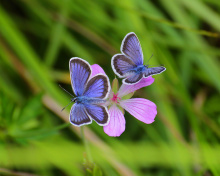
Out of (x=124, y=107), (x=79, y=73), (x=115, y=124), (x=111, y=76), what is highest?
(x=111, y=76)

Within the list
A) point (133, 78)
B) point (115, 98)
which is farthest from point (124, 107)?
point (133, 78)

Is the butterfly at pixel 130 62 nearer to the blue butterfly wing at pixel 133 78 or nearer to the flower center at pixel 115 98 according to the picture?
the blue butterfly wing at pixel 133 78

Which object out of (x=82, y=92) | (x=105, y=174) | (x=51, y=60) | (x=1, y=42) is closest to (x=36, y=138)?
(x=82, y=92)

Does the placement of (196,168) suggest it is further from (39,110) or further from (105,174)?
(39,110)

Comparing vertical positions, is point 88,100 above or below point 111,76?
below

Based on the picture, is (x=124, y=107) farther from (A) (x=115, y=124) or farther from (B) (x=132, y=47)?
(B) (x=132, y=47)

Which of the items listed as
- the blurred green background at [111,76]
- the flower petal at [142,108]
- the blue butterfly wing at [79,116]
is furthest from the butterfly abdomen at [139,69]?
the blurred green background at [111,76]

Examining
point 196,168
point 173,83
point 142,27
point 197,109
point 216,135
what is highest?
point 142,27

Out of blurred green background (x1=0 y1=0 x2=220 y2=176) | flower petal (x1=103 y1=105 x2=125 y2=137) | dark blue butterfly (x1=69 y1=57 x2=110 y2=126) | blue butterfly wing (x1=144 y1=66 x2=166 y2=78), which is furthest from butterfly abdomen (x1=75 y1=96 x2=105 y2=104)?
blurred green background (x1=0 y1=0 x2=220 y2=176)
